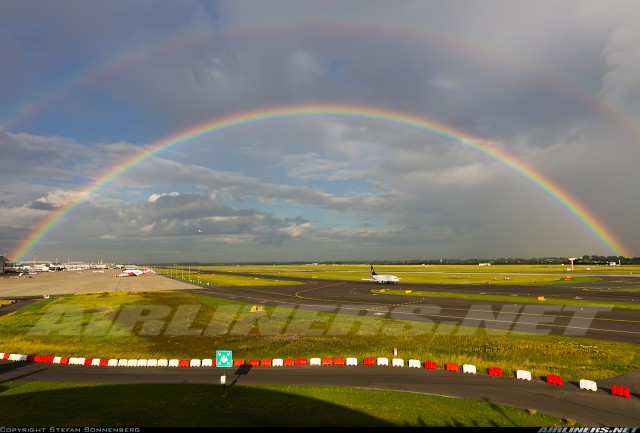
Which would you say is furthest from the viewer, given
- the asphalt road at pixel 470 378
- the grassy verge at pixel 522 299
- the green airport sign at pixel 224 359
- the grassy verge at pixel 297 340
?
the grassy verge at pixel 522 299

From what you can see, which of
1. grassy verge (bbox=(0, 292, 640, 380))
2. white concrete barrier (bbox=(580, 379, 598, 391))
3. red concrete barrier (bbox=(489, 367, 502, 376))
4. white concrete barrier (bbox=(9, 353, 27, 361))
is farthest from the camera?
white concrete barrier (bbox=(9, 353, 27, 361))

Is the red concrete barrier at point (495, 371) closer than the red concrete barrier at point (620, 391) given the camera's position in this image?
No

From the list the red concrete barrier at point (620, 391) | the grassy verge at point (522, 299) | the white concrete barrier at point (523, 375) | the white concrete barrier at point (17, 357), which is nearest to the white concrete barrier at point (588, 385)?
the red concrete barrier at point (620, 391)

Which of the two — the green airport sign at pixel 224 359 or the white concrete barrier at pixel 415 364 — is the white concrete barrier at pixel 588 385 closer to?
the white concrete barrier at pixel 415 364

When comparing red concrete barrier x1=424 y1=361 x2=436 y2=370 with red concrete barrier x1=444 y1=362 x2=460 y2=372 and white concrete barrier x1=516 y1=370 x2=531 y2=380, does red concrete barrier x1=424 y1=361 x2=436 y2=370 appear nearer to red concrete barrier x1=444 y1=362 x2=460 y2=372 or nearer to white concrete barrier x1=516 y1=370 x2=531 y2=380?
red concrete barrier x1=444 y1=362 x2=460 y2=372

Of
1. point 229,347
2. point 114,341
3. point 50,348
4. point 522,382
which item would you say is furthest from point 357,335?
point 50,348

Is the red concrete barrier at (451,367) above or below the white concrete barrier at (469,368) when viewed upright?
above

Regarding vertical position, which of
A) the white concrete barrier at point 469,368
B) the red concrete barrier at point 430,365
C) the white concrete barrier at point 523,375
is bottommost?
the white concrete barrier at point 523,375

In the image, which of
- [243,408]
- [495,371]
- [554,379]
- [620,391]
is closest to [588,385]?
[620,391]

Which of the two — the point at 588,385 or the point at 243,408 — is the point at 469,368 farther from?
the point at 243,408

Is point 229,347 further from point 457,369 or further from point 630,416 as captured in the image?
point 630,416

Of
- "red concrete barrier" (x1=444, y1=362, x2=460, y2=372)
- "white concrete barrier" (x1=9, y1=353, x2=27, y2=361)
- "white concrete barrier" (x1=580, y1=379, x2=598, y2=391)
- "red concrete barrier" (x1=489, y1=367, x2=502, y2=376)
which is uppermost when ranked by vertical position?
"white concrete barrier" (x1=9, y1=353, x2=27, y2=361)

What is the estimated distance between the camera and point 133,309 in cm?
7775

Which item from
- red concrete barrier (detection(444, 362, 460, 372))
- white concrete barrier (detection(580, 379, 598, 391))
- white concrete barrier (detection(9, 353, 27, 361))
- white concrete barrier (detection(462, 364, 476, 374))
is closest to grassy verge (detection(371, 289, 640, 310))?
red concrete barrier (detection(444, 362, 460, 372))
